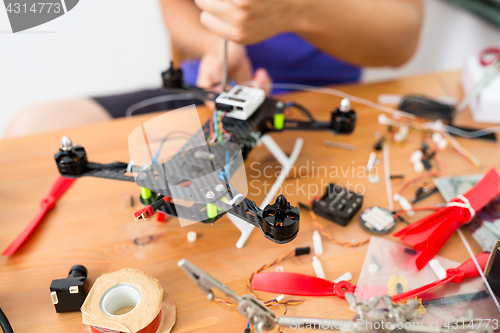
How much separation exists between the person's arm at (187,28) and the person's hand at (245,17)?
38 cm

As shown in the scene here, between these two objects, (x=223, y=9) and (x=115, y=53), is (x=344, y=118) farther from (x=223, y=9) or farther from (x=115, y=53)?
(x=115, y=53)

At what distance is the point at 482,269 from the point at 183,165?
576 mm

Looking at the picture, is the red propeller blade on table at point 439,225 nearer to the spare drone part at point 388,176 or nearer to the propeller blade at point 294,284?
the spare drone part at point 388,176

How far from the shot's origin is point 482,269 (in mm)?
635

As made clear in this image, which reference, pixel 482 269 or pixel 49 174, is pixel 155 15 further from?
pixel 482 269

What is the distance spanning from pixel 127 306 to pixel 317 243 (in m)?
0.36

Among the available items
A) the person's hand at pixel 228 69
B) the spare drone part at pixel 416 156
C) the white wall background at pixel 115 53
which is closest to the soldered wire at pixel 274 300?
the spare drone part at pixel 416 156

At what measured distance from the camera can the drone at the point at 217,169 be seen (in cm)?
56

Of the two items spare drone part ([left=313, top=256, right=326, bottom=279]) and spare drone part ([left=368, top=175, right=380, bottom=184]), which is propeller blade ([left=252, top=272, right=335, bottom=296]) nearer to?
spare drone part ([left=313, top=256, right=326, bottom=279])

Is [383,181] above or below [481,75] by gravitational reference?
below

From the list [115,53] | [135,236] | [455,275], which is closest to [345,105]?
[455,275]

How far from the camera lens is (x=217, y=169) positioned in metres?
0.67

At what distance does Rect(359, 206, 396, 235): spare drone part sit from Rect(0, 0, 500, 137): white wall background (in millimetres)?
1380

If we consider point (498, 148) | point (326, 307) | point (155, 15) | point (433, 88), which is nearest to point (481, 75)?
point (433, 88)
